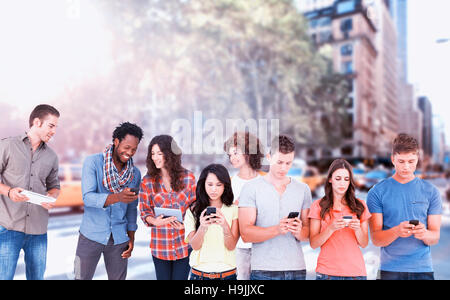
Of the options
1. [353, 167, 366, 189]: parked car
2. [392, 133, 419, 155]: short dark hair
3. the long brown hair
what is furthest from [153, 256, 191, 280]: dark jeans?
[353, 167, 366, 189]: parked car

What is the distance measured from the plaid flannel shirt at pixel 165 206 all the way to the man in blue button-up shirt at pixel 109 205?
0.35 ft

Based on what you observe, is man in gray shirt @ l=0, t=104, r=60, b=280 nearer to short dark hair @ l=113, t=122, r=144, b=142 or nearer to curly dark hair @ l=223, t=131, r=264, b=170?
short dark hair @ l=113, t=122, r=144, b=142

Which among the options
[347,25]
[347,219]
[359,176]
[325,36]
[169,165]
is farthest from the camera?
[347,25]

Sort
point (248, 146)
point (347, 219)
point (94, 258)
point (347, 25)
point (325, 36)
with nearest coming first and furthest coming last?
1. point (347, 219)
2. point (94, 258)
3. point (248, 146)
4. point (325, 36)
5. point (347, 25)

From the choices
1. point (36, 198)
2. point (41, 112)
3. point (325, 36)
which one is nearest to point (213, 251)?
point (36, 198)

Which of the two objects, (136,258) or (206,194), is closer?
(206,194)

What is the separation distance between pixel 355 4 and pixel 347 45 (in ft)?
6.65

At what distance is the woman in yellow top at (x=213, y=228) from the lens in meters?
2.53

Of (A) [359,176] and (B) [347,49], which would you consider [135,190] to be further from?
(B) [347,49]

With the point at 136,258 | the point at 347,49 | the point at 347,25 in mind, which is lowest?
the point at 136,258

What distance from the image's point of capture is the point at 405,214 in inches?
105

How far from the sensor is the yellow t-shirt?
257 cm

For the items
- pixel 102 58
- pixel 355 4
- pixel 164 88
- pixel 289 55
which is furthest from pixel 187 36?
pixel 355 4

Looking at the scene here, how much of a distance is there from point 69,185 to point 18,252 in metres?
6.29
